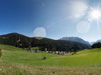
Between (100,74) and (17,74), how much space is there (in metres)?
9.47

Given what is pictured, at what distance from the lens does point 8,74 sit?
736cm

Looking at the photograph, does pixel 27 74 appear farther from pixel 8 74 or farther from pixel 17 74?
pixel 8 74

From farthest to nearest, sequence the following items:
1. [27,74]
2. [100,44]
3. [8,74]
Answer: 1. [100,44]
2. [27,74]
3. [8,74]

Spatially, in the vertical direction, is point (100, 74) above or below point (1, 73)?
below

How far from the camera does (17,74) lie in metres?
7.61

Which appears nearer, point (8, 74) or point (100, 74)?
point (8, 74)

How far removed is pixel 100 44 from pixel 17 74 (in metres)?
136

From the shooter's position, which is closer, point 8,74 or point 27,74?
point 8,74

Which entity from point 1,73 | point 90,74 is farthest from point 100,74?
point 1,73

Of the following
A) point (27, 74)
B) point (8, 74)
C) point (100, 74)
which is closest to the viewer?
point (8, 74)

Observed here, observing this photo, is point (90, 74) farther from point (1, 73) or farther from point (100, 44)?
point (100, 44)

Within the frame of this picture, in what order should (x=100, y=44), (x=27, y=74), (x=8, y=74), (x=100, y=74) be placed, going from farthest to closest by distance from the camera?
1. (x=100, y=44)
2. (x=100, y=74)
3. (x=27, y=74)
4. (x=8, y=74)

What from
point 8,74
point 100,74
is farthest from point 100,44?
point 8,74

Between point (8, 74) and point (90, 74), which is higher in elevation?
point (8, 74)
